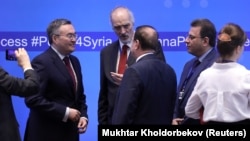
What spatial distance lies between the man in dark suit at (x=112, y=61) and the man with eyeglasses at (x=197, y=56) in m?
0.49

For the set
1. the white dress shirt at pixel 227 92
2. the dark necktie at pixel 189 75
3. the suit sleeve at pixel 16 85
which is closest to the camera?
the white dress shirt at pixel 227 92

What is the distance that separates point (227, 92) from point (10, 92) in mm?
1360

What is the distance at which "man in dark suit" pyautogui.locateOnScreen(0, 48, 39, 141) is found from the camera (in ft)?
12.5

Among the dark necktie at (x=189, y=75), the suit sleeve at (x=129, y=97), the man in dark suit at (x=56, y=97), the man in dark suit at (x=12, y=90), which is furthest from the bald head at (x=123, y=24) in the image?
the man in dark suit at (x=12, y=90)

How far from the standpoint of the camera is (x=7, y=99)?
12.8 feet

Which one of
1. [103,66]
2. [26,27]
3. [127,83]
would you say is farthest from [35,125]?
[26,27]

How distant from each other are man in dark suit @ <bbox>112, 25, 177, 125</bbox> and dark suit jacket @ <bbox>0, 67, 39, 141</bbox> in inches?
23.1

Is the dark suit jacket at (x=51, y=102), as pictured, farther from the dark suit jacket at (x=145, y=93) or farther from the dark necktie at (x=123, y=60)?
the dark suit jacket at (x=145, y=93)

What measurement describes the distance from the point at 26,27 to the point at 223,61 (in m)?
2.64

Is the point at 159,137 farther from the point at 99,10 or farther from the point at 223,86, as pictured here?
the point at 99,10

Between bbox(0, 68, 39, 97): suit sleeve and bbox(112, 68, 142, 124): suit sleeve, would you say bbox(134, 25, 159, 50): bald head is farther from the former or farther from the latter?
bbox(0, 68, 39, 97): suit sleeve

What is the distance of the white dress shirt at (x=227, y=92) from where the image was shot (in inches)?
144

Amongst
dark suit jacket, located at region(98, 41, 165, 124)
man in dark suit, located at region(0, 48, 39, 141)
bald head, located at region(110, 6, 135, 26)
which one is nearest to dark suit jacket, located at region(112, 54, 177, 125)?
man in dark suit, located at region(0, 48, 39, 141)

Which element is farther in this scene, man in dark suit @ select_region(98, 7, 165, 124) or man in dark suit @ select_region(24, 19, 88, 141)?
man in dark suit @ select_region(98, 7, 165, 124)
